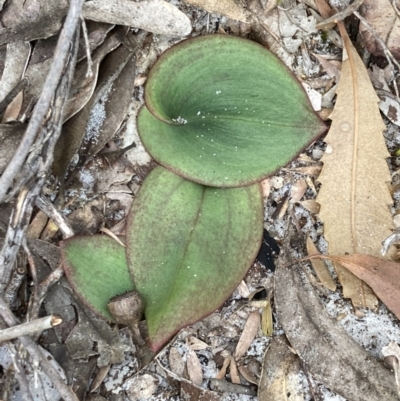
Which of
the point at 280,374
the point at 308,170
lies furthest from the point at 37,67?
the point at 280,374

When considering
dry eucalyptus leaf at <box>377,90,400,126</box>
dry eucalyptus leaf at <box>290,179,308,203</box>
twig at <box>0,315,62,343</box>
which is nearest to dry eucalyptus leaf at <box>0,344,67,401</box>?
twig at <box>0,315,62,343</box>

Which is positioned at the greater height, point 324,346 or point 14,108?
point 14,108

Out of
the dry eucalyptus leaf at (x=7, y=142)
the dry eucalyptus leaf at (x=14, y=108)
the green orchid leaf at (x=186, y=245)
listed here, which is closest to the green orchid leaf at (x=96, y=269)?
the green orchid leaf at (x=186, y=245)

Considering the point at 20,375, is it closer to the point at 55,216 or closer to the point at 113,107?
the point at 55,216

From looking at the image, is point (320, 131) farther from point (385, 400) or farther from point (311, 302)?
point (385, 400)

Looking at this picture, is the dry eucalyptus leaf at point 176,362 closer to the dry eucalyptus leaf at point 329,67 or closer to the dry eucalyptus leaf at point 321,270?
the dry eucalyptus leaf at point 321,270

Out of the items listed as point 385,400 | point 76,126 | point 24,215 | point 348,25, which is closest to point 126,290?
point 24,215

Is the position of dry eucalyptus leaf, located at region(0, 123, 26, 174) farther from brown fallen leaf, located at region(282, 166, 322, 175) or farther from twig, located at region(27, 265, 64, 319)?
brown fallen leaf, located at region(282, 166, 322, 175)
